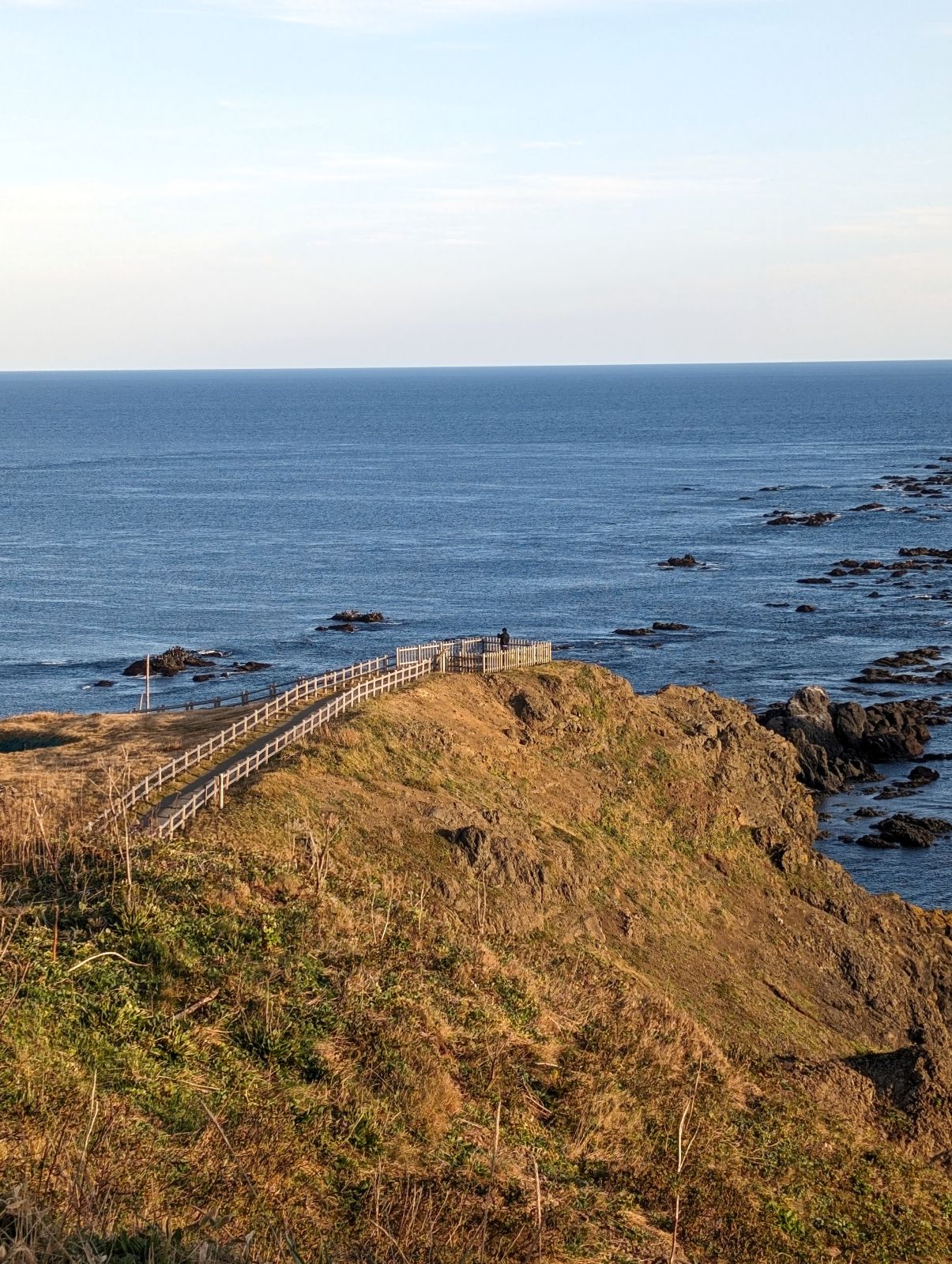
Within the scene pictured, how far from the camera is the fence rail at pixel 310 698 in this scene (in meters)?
31.7

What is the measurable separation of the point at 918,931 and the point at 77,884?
2690cm

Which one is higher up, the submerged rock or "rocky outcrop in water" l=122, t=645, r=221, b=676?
the submerged rock

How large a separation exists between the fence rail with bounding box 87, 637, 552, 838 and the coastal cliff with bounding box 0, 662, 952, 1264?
0.92 m

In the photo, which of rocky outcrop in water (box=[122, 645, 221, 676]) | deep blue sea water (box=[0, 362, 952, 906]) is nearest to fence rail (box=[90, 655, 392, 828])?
deep blue sea water (box=[0, 362, 952, 906])

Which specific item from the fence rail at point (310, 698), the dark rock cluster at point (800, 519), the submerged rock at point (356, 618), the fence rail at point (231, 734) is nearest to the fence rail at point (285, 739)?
the fence rail at point (310, 698)

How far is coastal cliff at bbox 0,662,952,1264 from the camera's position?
17500 mm

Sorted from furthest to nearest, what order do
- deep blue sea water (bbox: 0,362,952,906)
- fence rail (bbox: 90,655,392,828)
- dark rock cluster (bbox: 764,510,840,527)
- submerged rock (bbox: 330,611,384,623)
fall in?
1. dark rock cluster (bbox: 764,510,840,527)
2. submerged rock (bbox: 330,611,384,623)
3. deep blue sea water (bbox: 0,362,952,906)
4. fence rail (bbox: 90,655,392,828)

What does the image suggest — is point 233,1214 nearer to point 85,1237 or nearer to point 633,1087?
point 85,1237

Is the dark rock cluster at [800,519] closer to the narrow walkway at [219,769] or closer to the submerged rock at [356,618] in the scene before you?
the submerged rock at [356,618]

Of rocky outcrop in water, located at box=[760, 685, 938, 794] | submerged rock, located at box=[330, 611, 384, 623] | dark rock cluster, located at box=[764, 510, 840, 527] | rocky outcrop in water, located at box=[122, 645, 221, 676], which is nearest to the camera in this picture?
rocky outcrop in water, located at box=[760, 685, 938, 794]

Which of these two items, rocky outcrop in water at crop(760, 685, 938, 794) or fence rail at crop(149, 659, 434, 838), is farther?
rocky outcrop in water at crop(760, 685, 938, 794)

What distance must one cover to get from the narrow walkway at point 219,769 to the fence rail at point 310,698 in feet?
0.37

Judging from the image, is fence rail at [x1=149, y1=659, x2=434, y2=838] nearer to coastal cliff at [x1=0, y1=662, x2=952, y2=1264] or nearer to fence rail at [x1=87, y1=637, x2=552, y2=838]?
fence rail at [x1=87, y1=637, x2=552, y2=838]

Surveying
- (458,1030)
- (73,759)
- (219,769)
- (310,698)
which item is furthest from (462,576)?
(458,1030)
